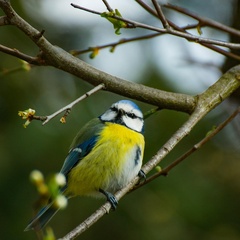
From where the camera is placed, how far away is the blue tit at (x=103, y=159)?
2482 millimetres

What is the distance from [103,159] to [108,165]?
0.04m

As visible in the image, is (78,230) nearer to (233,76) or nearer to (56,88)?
(233,76)

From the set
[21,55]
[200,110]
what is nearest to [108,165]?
[200,110]

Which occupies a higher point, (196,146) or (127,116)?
(127,116)

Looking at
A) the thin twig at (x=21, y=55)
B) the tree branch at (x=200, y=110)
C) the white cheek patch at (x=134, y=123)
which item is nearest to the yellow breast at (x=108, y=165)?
the white cheek patch at (x=134, y=123)

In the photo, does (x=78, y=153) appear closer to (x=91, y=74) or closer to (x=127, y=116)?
(x=127, y=116)

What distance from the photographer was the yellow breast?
8.10ft

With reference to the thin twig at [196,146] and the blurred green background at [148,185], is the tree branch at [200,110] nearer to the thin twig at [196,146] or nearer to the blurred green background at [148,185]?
the thin twig at [196,146]

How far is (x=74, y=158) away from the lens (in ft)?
8.54

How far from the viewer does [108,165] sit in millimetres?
2498

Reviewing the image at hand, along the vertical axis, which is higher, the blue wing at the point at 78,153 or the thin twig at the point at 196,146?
the blue wing at the point at 78,153

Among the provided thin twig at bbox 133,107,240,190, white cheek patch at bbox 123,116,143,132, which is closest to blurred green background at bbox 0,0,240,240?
white cheek patch at bbox 123,116,143,132

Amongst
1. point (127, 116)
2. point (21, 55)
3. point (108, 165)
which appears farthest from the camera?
point (127, 116)

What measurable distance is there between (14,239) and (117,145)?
1.05m
